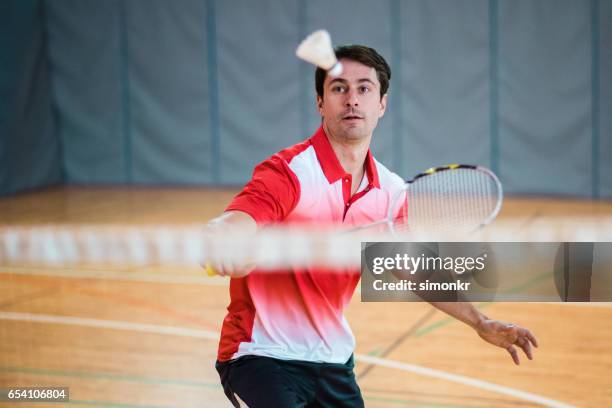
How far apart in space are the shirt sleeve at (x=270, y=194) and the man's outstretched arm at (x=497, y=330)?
25.7 inches

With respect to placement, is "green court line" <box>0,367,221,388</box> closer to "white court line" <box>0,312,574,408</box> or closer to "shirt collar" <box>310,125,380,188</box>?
"white court line" <box>0,312,574,408</box>

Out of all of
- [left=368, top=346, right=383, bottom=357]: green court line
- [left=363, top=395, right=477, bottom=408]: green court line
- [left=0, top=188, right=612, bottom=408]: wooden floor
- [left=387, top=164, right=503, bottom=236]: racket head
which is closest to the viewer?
[left=387, top=164, right=503, bottom=236]: racket head

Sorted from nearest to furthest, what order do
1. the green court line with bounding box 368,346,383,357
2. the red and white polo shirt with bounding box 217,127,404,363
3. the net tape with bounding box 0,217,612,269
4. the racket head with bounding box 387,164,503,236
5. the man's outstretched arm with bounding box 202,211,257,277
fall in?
the man's outstretched arm with bounding box 202,211,257,277, the red and white polo shirt with bounding box 217,127,404,363, the racket head with bounding box 387,164,503,236, the green court line with bounding box 368,346,383,357, the net tape with bounding box 0,217,612,269

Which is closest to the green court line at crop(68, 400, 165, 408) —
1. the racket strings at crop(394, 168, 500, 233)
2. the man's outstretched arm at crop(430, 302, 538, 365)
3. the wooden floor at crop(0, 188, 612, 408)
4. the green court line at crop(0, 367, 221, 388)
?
the wooden floor at crop(0, 188, 612, 408)

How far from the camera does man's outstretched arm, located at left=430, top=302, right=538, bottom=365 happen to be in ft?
8.86

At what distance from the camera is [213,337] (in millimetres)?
5766

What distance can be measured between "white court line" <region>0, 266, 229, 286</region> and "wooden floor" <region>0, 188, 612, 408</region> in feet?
0.05

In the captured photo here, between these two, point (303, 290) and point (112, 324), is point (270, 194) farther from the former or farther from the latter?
point (112, 324)

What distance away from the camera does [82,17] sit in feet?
44.0

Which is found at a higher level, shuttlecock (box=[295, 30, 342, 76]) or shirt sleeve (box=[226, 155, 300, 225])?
shuttlecock (box=[295, 30, 342, 76])

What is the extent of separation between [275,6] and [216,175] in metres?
2.73

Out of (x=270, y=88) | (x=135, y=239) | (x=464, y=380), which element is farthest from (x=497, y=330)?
(x=270, y=88)

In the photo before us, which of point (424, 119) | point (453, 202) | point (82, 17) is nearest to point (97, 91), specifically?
point (82, 17)

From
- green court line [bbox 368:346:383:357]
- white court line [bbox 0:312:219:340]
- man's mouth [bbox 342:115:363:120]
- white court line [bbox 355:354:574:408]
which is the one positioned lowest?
white court line [bbox 355:354:574:408]
